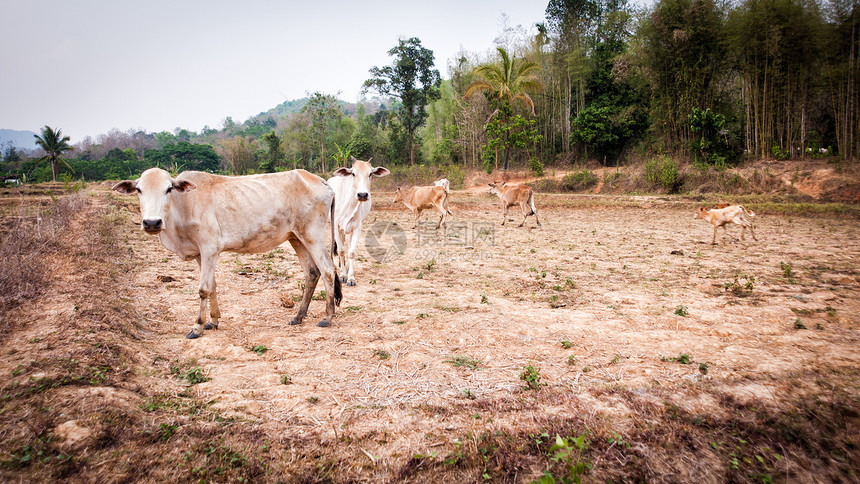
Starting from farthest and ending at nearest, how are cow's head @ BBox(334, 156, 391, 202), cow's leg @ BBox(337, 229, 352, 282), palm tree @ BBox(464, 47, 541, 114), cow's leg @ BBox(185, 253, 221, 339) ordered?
palm tree @ BBox(464, 47, 541, 114), cow's leg @ BBox(337, 229, 352, 282), cow's head @ BBox(334, 156, 391, 202), cow's leg @ BBox(185, 253, 221, 339)

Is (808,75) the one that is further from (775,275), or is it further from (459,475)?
(459,475)

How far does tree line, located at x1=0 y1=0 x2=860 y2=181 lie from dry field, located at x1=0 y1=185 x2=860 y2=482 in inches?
628

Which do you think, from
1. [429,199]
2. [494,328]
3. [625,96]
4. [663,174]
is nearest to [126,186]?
[494,328]

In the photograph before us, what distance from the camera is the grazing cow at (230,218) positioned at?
13.4ft

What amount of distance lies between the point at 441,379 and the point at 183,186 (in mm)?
3363

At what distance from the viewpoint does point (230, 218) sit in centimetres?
443

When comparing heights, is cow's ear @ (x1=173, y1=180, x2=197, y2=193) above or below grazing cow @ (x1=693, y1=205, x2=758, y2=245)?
above

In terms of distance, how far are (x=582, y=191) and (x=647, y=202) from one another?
5711 millimetres

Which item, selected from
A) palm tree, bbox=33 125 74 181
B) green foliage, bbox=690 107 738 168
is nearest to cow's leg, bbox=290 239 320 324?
green foliage, bbox=690 107 738 168

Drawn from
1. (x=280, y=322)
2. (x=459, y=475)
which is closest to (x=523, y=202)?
(x=280, y=322)

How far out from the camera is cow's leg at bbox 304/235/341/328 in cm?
488

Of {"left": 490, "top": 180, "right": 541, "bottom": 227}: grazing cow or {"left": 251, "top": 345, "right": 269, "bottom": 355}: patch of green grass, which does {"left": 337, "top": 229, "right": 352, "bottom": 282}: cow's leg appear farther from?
{"left": 490, "top": 180, "right": 541, "bottom": 227}: grazing cow

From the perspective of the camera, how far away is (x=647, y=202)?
18359mm

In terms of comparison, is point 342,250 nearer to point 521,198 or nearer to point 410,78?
point 521,198
